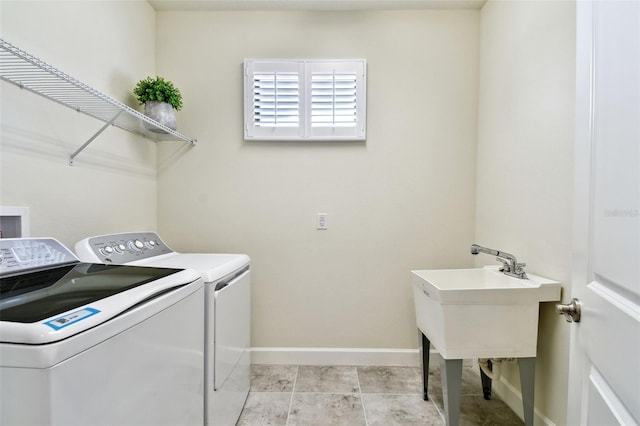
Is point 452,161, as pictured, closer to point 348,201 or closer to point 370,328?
point 348,201

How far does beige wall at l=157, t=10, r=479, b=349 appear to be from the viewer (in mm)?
2021

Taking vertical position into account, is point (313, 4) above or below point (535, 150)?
above

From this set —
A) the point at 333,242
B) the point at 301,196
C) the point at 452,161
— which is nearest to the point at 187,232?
Answer: the point at 301,196

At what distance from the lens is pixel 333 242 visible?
2064 millimetres

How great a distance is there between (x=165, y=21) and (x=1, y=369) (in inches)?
92.1

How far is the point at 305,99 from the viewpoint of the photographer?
200cm

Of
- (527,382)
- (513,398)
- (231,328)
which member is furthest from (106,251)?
(513,398)

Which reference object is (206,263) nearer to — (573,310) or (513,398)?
(573,310)

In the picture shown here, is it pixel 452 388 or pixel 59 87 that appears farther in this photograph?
pixel 452 388

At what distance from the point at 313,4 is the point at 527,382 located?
2.60m

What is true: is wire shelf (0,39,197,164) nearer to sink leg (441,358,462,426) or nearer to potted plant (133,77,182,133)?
potted plant (133,77,182,133)

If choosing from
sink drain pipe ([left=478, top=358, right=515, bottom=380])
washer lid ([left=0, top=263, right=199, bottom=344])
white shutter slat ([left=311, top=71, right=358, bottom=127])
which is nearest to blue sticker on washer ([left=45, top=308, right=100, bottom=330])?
washer lid ([left=0, top=263, right=199, bottom=344])

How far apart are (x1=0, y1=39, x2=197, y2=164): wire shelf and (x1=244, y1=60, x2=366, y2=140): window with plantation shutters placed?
0.64 meters

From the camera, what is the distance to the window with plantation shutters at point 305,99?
6.53ft
